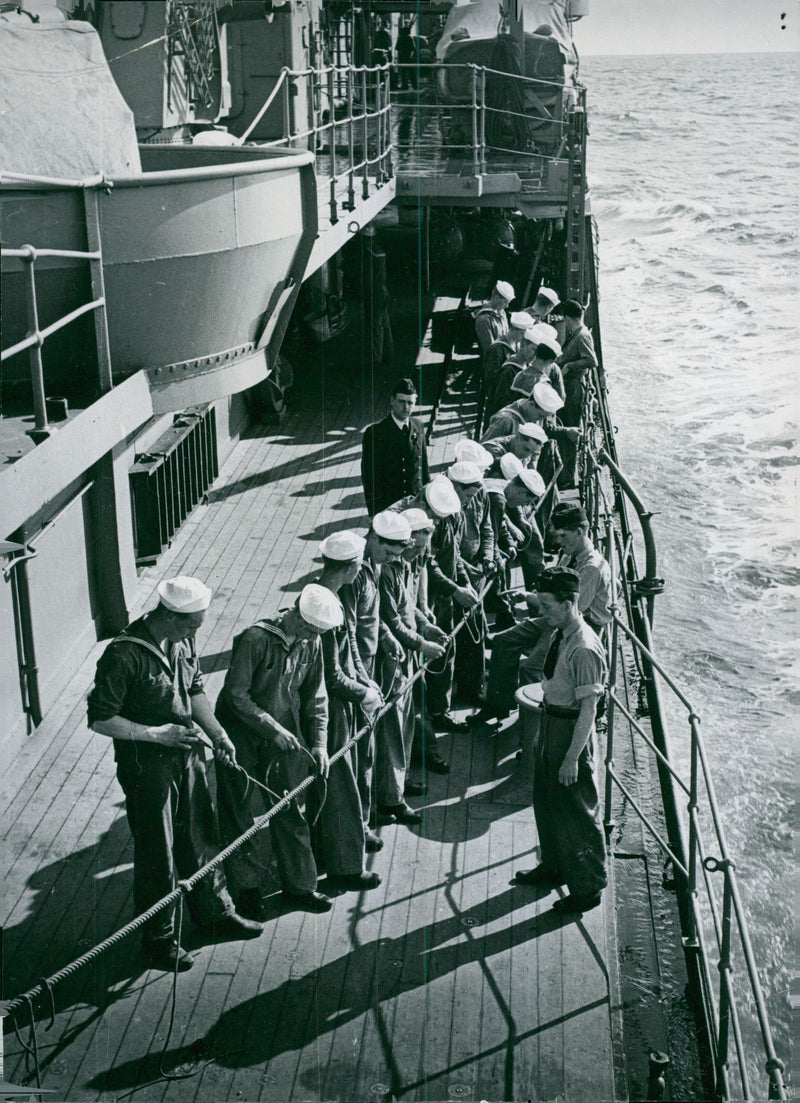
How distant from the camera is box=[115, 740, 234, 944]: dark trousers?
5211 millimetres

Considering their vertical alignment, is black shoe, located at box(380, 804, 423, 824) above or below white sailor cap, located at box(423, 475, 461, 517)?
below

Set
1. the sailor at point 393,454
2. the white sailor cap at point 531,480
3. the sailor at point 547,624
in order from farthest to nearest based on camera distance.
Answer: the sailor at point 393,454 → the white sailor cap at point 531,480 → the sailor at point 547,624

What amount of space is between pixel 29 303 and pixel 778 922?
27.6 ft

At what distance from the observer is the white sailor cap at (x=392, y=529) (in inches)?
246

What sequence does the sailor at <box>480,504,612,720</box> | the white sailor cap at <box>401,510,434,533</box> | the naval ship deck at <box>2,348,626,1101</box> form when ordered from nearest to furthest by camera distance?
1. the naval ship deck at <box>2,348,626,1101</box>
2. the white sailor cap at <box>401,510,434,533</box>
3. the sailor at <box>480,504,612,720</box>

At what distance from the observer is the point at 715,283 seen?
40.7 m

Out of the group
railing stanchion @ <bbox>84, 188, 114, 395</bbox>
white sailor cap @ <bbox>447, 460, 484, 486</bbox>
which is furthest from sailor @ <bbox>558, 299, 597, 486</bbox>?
railing stanchion @ <bbox>84, 188, 114, 395</bbox>

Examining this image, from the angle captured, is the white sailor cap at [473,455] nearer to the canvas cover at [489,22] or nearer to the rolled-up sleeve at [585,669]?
the rolled-up sleeve at [585,669]

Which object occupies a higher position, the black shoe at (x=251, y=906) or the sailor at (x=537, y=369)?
the sailor at (x=537, y=369)

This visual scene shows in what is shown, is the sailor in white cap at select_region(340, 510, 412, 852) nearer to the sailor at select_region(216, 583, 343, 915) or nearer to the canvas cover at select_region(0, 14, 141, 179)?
the sailor at select_region(216, 583, 343, 915)

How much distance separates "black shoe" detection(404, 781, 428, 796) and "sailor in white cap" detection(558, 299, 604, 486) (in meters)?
5.69

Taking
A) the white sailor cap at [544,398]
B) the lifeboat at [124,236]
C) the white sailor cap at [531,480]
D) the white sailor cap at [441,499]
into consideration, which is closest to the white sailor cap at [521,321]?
the white sailor cap at [544,398]

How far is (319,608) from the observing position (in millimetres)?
5418

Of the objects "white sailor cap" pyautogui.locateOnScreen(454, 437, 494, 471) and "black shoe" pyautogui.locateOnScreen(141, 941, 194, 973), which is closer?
"black shoe" pyautogui.locateOnScreen(141, 941, 194, 973)
